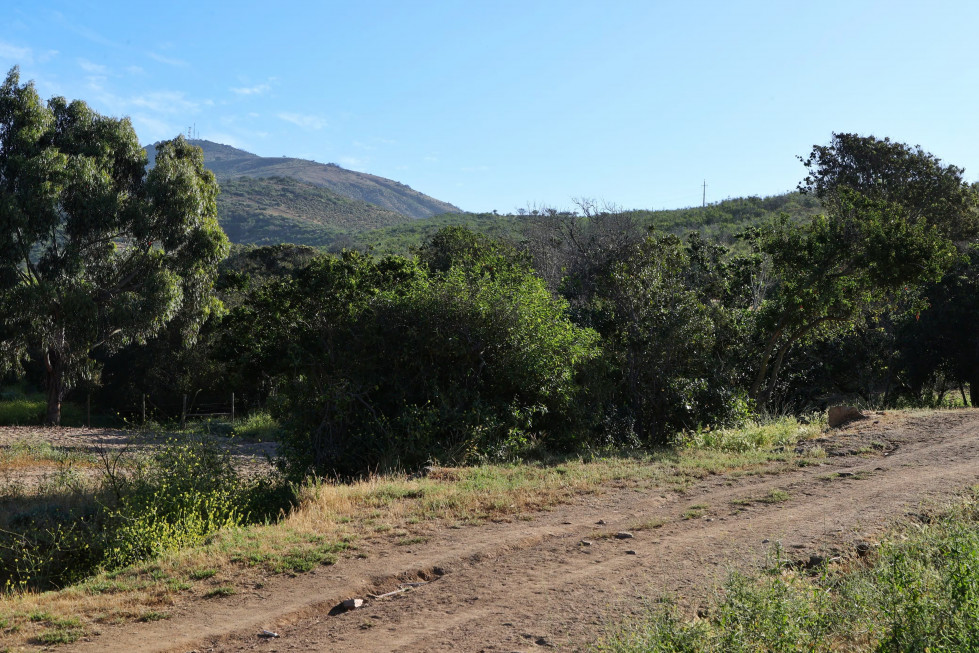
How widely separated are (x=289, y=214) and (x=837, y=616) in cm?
11247

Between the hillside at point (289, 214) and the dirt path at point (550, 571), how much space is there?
81875 mm

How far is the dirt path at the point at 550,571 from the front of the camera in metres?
5.19

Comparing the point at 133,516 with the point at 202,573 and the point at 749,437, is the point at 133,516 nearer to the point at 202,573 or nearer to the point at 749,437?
the point at 202,573

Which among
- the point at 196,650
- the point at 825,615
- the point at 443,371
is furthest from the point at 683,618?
the point at 443,371

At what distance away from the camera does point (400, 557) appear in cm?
682

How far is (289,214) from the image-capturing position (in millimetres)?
111062

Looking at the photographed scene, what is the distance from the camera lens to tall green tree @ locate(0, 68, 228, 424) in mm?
21141

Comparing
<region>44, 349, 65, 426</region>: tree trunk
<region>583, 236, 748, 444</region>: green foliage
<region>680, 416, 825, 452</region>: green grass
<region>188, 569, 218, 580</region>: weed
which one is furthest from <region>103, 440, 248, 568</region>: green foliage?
<region>44, 349, 65, 426</region>: tree trunk

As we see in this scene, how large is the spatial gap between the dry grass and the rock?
10.8ft

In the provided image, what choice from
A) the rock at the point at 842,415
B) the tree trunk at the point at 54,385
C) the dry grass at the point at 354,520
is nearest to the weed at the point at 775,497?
the dry grass at the point at 354,520

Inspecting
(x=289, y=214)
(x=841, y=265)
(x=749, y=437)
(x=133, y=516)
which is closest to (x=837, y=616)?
(x=133, y=516)

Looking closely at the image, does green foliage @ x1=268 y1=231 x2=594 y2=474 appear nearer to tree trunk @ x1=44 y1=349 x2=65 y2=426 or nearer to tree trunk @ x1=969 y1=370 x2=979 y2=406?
tree trunk @ x1=969 y1=370 x2=979 y2=406

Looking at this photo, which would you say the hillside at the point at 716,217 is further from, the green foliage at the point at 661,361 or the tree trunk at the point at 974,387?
the green foliage at the point at 661,361

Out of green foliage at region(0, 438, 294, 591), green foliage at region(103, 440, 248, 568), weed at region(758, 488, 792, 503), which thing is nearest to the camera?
green foliage at region(103, 440, 248, 568)
